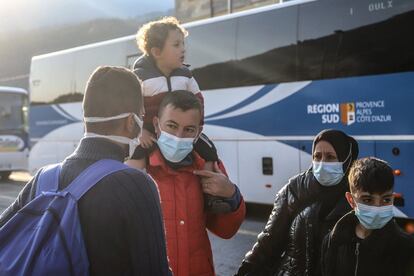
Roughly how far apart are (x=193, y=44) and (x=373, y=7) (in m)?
3.38

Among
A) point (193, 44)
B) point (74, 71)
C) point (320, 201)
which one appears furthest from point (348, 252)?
point (74, 71)

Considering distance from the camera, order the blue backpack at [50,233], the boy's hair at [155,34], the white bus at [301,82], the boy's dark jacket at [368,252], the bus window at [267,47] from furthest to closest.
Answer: the bus window at [267,47] → the white bus at [301,82] → the boy's hair at [155,34] → the boy's dark jacket at [368,252] → the blue backpack at [50,233]

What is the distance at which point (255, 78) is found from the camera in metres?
8.35

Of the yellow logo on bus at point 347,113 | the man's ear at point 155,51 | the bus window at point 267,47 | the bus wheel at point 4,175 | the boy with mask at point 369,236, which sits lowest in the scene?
the bus wheel at point 4,175

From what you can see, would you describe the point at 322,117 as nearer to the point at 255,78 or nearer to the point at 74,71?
the point at 255,78

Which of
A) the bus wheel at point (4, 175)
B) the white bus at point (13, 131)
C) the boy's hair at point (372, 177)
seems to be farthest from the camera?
the bus wheel at point (4, 175)

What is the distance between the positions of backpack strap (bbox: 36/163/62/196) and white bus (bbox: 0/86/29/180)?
15041 mm

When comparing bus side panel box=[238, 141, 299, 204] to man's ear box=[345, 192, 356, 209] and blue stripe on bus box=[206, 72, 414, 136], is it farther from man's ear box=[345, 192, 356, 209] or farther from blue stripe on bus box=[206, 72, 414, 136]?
man's ear box=[345, 192, 356, 209]

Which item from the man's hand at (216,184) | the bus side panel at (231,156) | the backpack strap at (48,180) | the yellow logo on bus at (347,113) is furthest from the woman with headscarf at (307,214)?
the bus side panel at (231,156)

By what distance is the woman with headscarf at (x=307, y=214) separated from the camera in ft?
7.88

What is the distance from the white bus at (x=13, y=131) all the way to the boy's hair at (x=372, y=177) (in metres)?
15.0

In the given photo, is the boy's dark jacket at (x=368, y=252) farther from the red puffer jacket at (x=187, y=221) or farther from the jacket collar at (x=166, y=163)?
the jacket collar at (x=166, y=163)

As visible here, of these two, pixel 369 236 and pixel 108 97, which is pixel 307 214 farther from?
pixel 108 97

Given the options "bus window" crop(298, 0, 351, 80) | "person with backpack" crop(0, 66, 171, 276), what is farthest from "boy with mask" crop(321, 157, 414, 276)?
"bus window" crop(298, 0, 351, 80)
